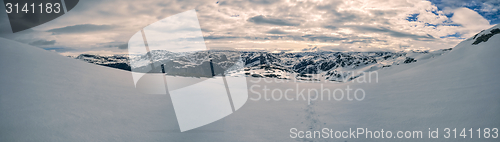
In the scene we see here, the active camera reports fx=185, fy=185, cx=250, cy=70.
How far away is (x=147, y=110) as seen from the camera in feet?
23.2

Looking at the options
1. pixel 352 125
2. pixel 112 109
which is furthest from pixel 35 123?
pixel 352 125

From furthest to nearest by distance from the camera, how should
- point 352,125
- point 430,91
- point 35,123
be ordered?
point 430,91, point 352,125, point 35,123

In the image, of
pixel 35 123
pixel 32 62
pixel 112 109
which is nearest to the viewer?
pixel 35 123

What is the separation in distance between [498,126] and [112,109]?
457 inches

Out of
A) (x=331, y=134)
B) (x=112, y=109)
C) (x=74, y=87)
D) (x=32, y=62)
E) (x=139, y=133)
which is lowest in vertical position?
(x=331, y=134)

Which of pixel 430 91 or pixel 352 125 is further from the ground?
pixel 430 91

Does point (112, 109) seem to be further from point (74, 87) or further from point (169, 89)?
point (169, 89)

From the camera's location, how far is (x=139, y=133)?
5.60 meters

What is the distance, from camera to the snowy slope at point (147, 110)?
4727 mm

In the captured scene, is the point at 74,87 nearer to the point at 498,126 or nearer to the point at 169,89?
the point at 169,89

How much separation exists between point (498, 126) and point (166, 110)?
10727 mm

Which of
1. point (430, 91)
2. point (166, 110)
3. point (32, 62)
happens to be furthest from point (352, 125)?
point (32, 62)

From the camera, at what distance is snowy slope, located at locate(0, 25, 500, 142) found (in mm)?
4727

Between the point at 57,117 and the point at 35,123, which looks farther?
the point at 57,117
